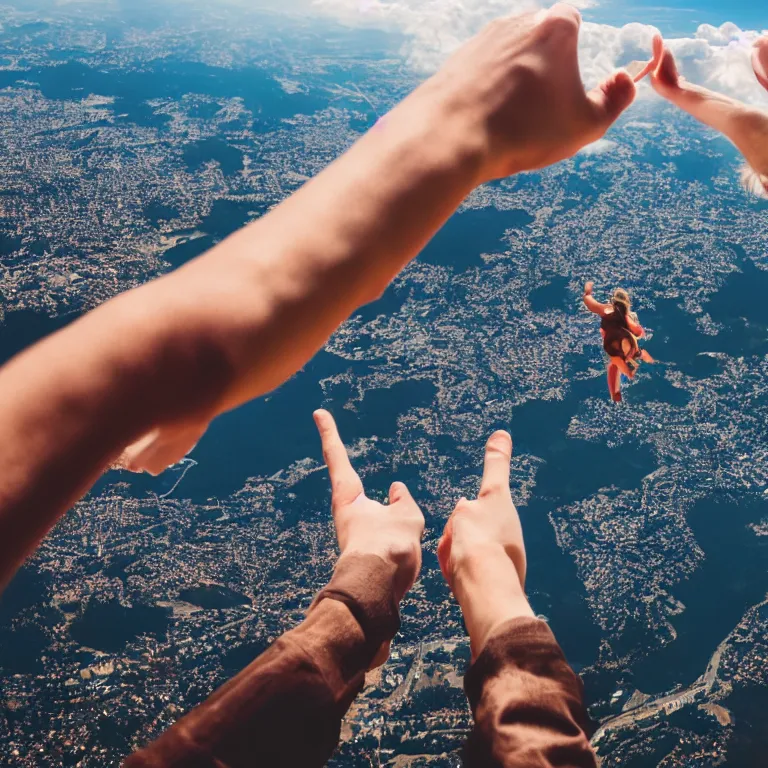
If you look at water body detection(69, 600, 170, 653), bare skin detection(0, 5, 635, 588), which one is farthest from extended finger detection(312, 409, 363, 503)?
water body detection(69, 600, 170, 653)

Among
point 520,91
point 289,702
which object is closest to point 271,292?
point 520,91

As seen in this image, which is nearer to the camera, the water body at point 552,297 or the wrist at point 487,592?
the wrist at point 487,592

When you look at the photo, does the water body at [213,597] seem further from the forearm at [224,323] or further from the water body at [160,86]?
the water body at [160,86]

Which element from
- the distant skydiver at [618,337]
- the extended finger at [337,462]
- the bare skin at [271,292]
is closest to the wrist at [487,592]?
the extended finger at [337,462]

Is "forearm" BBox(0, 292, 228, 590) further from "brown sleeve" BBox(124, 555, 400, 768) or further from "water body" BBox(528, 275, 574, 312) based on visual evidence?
"water body" BBox(528, 275, 574, 312)

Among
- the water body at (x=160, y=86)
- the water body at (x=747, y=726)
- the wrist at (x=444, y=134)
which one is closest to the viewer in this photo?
the wrist at (x=444, y=134)

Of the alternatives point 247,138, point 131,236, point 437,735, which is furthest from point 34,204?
point 437,735

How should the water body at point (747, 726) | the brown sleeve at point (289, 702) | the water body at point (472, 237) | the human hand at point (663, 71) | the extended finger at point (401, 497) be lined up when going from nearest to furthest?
the brown sleeve at point (289, 702) < the human hand at point (663, 71) < the extended finger at point (401, 497) < the water body at point (747, 726) < the water body at point (472, 237)

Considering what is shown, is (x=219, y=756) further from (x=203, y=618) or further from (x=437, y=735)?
(x=203, y=618)
